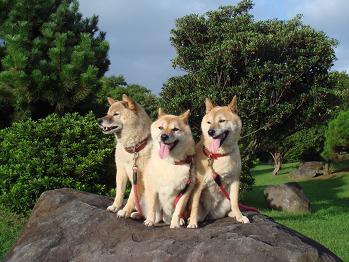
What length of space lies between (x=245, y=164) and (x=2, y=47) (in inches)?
381

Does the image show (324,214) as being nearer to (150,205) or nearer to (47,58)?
(47,58)

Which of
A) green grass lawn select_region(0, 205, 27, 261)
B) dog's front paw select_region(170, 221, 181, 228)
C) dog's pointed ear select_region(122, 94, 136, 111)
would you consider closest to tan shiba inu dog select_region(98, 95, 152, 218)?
dog's pointed ear select_region(122, 94, 136, 111)

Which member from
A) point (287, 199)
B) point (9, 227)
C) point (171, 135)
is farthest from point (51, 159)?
point (287, 199)

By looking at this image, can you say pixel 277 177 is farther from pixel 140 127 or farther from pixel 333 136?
pixel 140 127

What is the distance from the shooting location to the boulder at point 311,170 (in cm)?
3475

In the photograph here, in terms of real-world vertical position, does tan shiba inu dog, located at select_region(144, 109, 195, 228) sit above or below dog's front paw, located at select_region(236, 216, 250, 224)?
above

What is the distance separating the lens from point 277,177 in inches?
1442

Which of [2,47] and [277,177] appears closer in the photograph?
[2,47]

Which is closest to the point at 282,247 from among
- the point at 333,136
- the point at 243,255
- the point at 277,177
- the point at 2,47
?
the point at 243,255

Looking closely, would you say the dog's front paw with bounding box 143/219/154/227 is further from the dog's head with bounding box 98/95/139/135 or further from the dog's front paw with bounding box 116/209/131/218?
the dog's head with bounding box 98/95/139/135

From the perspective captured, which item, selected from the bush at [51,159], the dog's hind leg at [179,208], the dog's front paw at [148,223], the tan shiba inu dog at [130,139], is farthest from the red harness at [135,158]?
the bush at [51,159]

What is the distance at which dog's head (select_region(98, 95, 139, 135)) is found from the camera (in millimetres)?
5109

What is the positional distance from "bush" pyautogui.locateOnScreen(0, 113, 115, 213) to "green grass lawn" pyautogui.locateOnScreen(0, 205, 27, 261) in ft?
0.62

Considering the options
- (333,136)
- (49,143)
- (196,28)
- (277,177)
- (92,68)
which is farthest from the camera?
(277,177)
